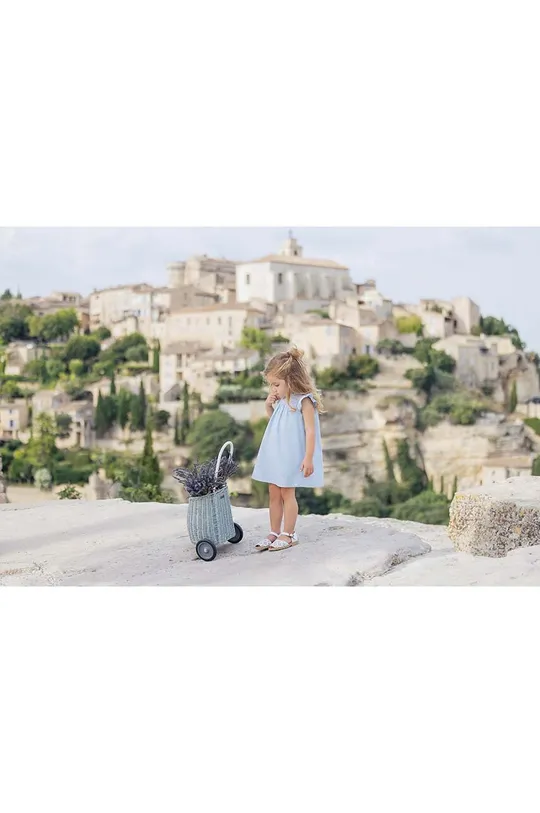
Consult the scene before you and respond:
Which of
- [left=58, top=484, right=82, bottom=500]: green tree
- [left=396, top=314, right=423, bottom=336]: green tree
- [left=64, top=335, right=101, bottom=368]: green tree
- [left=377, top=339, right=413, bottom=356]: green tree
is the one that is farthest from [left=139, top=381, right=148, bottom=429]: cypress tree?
[left=396, top=314, right=423, bottom=336]: green tree

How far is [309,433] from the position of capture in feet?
15.0

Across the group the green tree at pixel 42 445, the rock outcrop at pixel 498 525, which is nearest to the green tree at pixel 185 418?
the green tree at pixel 42 445

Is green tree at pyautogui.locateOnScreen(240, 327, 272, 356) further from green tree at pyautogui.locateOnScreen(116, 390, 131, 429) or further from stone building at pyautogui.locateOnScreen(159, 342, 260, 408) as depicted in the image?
green tree at pyautogui.locateOnScreen(116, 390, 131, 429)

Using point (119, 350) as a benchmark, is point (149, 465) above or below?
below

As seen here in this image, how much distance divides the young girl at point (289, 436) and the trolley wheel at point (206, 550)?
0.27 meters

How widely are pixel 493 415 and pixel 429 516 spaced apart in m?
1.73

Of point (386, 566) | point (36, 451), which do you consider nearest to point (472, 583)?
point (386, 566)

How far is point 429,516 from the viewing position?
12188 millimetres

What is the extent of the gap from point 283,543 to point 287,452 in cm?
51

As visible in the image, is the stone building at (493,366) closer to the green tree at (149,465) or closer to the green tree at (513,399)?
the green tree at (513,399)

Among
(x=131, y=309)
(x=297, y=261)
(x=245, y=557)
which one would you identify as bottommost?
(x=245, y=557)

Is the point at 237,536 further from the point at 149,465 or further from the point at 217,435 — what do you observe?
the point at 217,435

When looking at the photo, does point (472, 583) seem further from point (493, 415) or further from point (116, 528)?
point (493, 415)

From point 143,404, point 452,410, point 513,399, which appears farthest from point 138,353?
point 513,399
